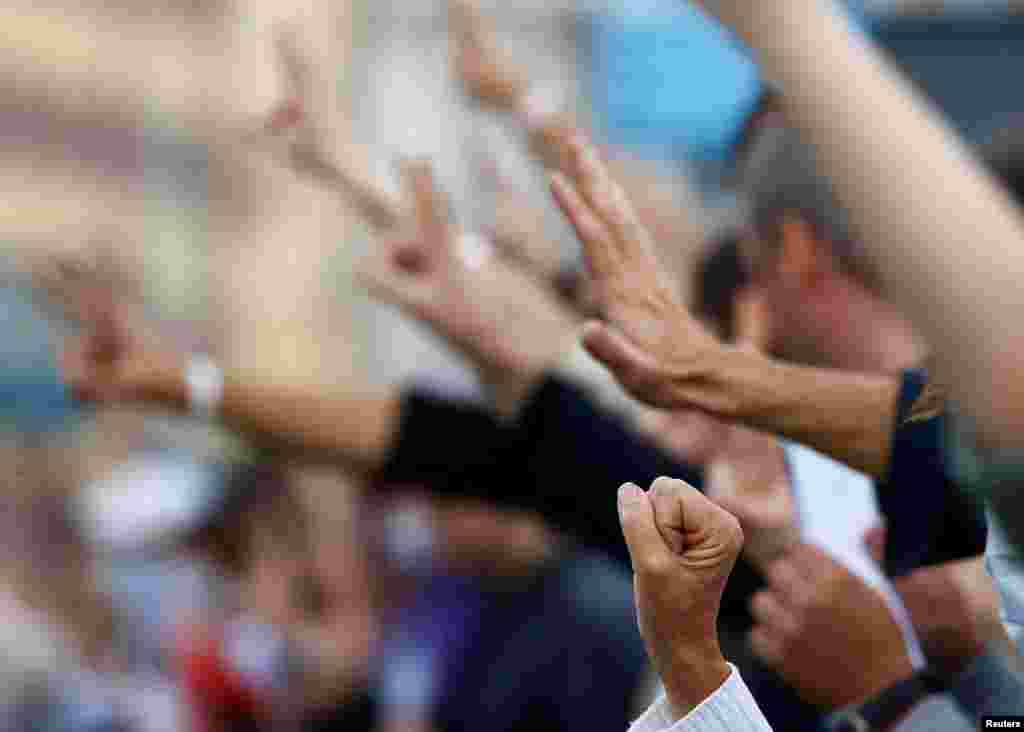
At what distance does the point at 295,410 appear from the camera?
92.1 inches

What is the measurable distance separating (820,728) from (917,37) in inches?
130

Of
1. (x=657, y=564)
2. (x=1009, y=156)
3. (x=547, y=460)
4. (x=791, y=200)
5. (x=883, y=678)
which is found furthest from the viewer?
(x=547, y=460)

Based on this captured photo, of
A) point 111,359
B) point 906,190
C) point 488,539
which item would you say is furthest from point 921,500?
point 488,539

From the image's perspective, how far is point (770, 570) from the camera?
1.43m

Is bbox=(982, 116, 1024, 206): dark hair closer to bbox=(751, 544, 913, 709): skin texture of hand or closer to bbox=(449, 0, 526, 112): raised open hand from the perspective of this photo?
bbox=(751, 544, 913, 709): skin texture of hand

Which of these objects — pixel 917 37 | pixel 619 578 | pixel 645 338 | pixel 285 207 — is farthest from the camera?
pixel 285 207

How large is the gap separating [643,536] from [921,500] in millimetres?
393

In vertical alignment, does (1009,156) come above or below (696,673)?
above

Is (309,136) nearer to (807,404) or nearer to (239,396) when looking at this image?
(239,396)

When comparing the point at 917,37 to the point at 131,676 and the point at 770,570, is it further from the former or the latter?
the point at 770,570

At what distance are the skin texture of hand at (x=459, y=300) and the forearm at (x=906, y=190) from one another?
3.87 ft

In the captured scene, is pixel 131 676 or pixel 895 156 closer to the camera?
pixel 895 156

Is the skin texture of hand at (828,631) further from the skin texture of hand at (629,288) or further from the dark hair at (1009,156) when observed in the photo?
the dark hair at (1009,156)

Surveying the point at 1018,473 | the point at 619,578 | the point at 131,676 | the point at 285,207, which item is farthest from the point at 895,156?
the point at 285,207
